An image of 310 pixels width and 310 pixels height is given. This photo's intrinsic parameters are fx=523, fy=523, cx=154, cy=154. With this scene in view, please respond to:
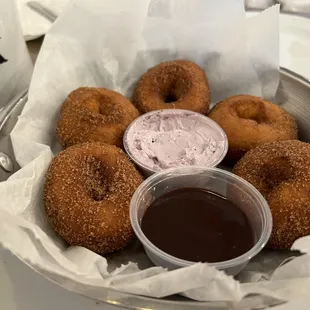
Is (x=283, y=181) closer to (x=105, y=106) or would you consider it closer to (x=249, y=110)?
(x=249, y=110)

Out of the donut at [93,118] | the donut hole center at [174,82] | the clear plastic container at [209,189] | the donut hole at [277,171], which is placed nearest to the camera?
the clear plastic container at [209,189]

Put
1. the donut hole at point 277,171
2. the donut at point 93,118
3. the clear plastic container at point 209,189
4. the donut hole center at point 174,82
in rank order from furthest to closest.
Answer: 1. the donut hole center at point 174,82
2. the donut at point 93,118
3. the donut hole at point 277,171
4. the clear plastic container at point 209,189

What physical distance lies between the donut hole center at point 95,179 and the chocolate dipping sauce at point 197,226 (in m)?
0.10

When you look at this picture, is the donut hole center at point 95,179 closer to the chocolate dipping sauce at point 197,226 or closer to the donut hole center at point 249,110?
the chocolate dipping sauce at point 197,226

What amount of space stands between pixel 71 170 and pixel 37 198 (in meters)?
0.08

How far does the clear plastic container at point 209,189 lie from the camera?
844 mm

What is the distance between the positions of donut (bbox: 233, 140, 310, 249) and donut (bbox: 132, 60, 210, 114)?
21cm

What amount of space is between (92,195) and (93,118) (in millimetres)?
195

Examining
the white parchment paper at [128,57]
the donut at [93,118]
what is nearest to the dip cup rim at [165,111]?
the donut at [93,118]

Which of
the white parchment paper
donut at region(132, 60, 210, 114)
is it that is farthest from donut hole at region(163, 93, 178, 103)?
the white parchment paper

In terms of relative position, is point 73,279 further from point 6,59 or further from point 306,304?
point 6,59

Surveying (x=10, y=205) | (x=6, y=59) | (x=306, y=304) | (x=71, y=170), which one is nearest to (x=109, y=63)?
(x=6, y=59)

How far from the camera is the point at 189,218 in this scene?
0.90m

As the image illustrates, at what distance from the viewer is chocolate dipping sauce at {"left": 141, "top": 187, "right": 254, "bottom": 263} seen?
858mm
